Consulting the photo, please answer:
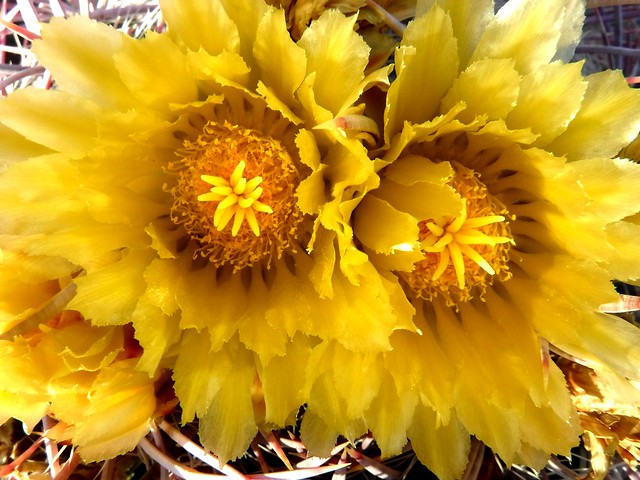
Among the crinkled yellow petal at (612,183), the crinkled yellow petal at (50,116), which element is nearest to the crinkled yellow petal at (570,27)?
the crinkled yellow petal at (612,183)

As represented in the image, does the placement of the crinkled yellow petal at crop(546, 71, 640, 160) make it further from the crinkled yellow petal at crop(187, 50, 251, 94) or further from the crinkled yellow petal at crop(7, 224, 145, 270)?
the crinkled yellow petal at crop(7, 224, 145, 270)

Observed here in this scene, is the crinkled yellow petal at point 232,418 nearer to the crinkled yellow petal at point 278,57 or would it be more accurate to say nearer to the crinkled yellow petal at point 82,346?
the crinkled yellow petal at point 82,346

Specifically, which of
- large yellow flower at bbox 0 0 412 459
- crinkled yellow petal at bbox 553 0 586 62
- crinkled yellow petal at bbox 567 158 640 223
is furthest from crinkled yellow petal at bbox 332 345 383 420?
crinkled yellow petal at bbox 553 0 586 62

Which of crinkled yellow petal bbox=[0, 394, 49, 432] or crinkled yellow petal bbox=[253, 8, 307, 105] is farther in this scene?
crinkled yellow petal bbox=[0, 394, 49, 432]

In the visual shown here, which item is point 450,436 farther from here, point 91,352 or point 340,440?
point 91,352

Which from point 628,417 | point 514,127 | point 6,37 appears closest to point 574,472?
point 628,417
